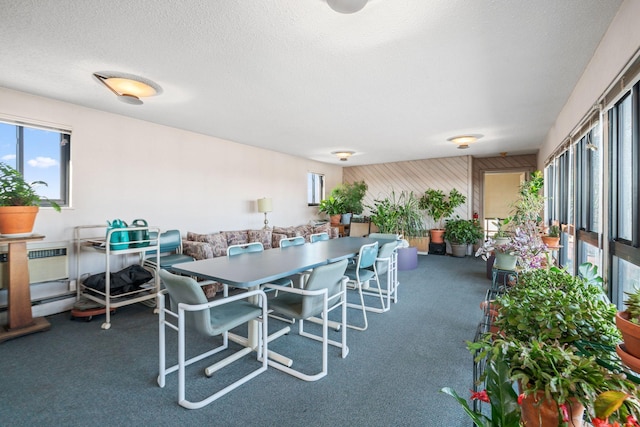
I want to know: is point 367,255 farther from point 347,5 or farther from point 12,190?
point 12,190

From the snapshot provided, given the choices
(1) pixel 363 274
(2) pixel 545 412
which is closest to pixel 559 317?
(2) pixel 545 412

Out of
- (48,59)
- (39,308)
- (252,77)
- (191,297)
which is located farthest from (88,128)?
(191,297)

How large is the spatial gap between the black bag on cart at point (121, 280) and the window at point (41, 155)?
1016 millimetres

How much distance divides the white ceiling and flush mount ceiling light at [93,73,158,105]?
0.31 ft

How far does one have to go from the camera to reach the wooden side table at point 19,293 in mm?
→ 2689

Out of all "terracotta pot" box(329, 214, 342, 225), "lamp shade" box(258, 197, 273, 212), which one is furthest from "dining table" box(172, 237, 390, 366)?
"terracotta pot" box(329, 214, 342, 225)

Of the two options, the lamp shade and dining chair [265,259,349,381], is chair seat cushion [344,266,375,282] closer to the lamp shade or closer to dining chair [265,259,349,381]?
dining chair [265,259,349,381]

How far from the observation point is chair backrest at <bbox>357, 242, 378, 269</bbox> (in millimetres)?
2965

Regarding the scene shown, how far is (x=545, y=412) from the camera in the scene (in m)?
0.79

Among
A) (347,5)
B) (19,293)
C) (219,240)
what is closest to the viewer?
(347,5)

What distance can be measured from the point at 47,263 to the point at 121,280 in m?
0.78

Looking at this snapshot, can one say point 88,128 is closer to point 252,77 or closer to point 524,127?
point 252,77

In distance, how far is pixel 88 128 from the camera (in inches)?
140

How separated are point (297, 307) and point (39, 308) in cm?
320
